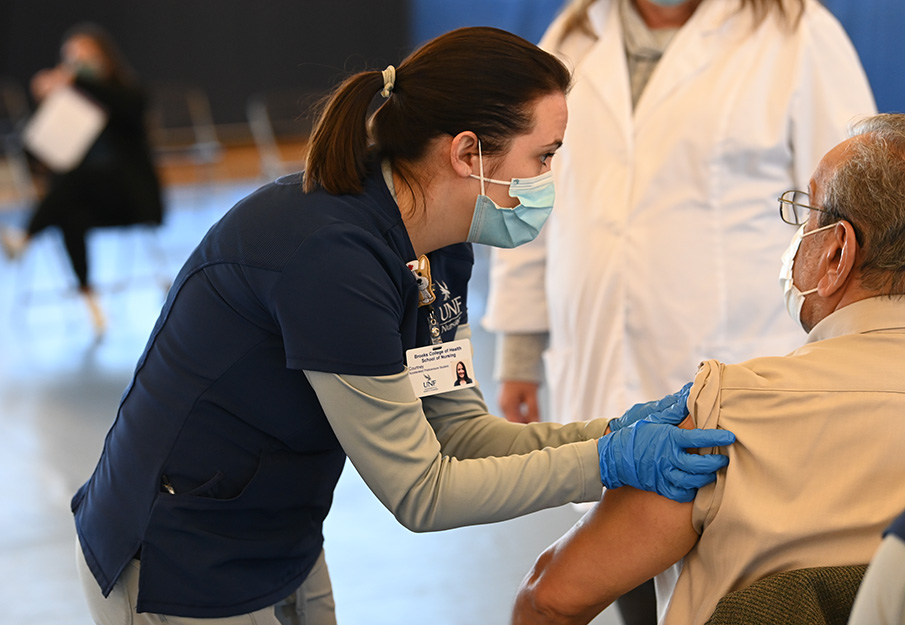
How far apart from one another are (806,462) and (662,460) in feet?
0.51

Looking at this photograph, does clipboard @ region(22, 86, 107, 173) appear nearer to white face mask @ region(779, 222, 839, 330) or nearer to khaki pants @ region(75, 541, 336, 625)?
khaki pants @ region(75, 541, 336, 625)

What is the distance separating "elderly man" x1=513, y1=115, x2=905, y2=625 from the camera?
1.02 metres

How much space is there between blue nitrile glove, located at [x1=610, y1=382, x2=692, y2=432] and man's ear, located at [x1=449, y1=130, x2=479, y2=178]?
1.25 ft

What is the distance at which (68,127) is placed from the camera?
16.3ft

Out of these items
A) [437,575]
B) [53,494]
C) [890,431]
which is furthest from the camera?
[53,494]

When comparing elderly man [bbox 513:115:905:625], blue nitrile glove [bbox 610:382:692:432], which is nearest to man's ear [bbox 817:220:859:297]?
elderly man [bbox 513:115:905:625]

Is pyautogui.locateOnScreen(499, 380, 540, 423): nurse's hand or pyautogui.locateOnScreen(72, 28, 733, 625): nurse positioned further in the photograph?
pyautogui.locateOnScreen(499, 380, 540, 423): nurse's hand

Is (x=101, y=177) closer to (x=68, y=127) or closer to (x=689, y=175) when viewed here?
(x=68, y=127)

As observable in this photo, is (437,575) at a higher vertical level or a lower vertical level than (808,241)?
lower

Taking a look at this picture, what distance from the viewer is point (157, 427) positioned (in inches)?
45.3

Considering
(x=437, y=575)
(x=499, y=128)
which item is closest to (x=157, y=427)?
(x=499, y=128)

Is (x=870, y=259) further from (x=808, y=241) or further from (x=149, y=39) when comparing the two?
(x=149, y=39)

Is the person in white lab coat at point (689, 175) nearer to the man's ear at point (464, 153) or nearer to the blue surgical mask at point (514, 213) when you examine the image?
the blue surgical mask at point (514, 213)

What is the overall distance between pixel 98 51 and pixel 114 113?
0.41 m
